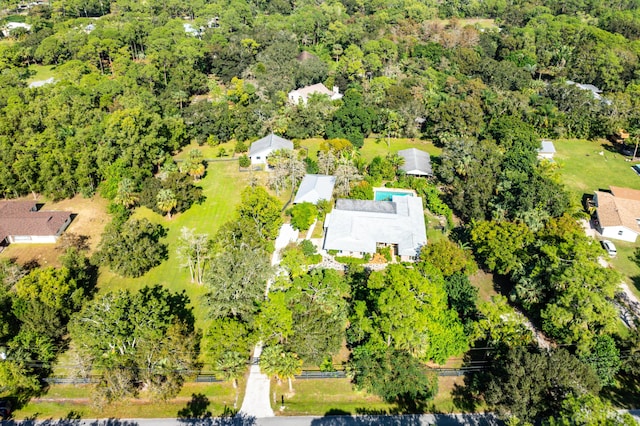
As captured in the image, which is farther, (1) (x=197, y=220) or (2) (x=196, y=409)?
(1) (x=197, y=220)

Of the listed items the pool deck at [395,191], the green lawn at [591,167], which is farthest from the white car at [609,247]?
the pool deck at [395,191]

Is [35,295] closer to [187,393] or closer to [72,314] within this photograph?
[72,314]

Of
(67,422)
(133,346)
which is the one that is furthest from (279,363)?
(67,422)

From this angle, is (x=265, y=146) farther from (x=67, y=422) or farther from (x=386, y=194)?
(x=67, y=422)

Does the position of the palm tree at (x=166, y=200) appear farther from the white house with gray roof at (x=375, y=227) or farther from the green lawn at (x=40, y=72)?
the green lawn at (x=40, y=72)

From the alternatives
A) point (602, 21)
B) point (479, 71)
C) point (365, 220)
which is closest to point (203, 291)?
point (365, 220)

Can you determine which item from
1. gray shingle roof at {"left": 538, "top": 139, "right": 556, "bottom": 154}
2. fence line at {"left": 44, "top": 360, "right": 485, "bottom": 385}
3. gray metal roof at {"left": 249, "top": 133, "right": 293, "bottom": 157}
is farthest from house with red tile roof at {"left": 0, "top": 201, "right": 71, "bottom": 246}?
gray shingle roof at {"left": 538, "top": 139, "right": 556, "bottom": 154}
